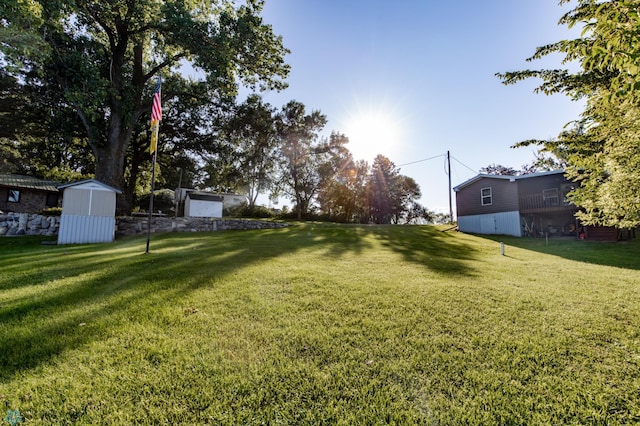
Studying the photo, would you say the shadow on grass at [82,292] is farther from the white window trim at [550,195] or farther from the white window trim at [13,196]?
the white window trim at [13,196]

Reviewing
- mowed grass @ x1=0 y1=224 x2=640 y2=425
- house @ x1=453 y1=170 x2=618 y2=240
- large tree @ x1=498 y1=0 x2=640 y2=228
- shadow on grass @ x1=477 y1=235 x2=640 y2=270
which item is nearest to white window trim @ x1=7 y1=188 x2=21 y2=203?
mowed grass @ x1=0 y1=224 x2=640 y2=425

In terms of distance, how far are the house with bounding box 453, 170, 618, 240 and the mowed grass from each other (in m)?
14.3

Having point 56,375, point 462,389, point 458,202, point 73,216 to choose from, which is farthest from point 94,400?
point 458,202

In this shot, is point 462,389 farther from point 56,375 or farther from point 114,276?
point 114,276

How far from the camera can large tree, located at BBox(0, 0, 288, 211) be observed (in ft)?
33.7

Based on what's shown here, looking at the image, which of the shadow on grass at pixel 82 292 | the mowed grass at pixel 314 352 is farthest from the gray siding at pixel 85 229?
the mowed grass at pixel 314 352

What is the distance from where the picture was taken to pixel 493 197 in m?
17.8

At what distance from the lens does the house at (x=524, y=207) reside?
15.6 meters

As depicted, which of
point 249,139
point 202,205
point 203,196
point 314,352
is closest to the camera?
point 314,352

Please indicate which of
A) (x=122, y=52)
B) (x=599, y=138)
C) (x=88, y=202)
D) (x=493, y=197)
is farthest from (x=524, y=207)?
(x=122, y=52)

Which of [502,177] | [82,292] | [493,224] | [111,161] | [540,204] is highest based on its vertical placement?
[502,177]

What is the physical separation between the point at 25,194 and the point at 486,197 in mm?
34012

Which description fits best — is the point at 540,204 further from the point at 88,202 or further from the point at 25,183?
the point at 25,183

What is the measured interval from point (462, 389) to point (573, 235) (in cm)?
2135
